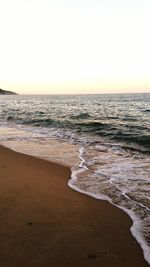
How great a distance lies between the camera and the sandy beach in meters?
3.61

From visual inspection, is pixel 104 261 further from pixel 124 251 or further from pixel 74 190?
pixel 74 190

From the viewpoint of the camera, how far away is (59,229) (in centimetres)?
434

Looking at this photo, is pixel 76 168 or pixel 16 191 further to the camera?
pixel 76 168

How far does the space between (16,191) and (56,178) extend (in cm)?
170

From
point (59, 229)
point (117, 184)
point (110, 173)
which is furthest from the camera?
point (110, 173)

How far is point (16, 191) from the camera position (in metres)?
5.88

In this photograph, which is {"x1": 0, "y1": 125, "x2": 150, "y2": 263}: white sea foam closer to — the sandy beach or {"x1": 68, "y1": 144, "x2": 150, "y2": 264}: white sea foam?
{"x1": 68, "y1": 144, "x2": 150, "y2": 264}: white sea foam

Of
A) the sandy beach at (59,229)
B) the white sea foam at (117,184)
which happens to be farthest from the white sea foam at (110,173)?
the sandy beach at (59,229)

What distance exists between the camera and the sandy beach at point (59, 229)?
3.61 meters

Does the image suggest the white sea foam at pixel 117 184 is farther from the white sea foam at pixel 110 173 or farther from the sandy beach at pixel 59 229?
the sandy beach at pixel 59 229

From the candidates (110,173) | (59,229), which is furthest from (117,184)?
(59,229)

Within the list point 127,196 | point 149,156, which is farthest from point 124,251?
point 149,156

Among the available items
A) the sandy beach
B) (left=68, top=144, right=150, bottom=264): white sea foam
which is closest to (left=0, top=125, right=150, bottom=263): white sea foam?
(left=68, top=144, right=150, bottom=264): white sea foam

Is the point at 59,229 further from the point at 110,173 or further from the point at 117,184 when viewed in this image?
the point at 110,173
